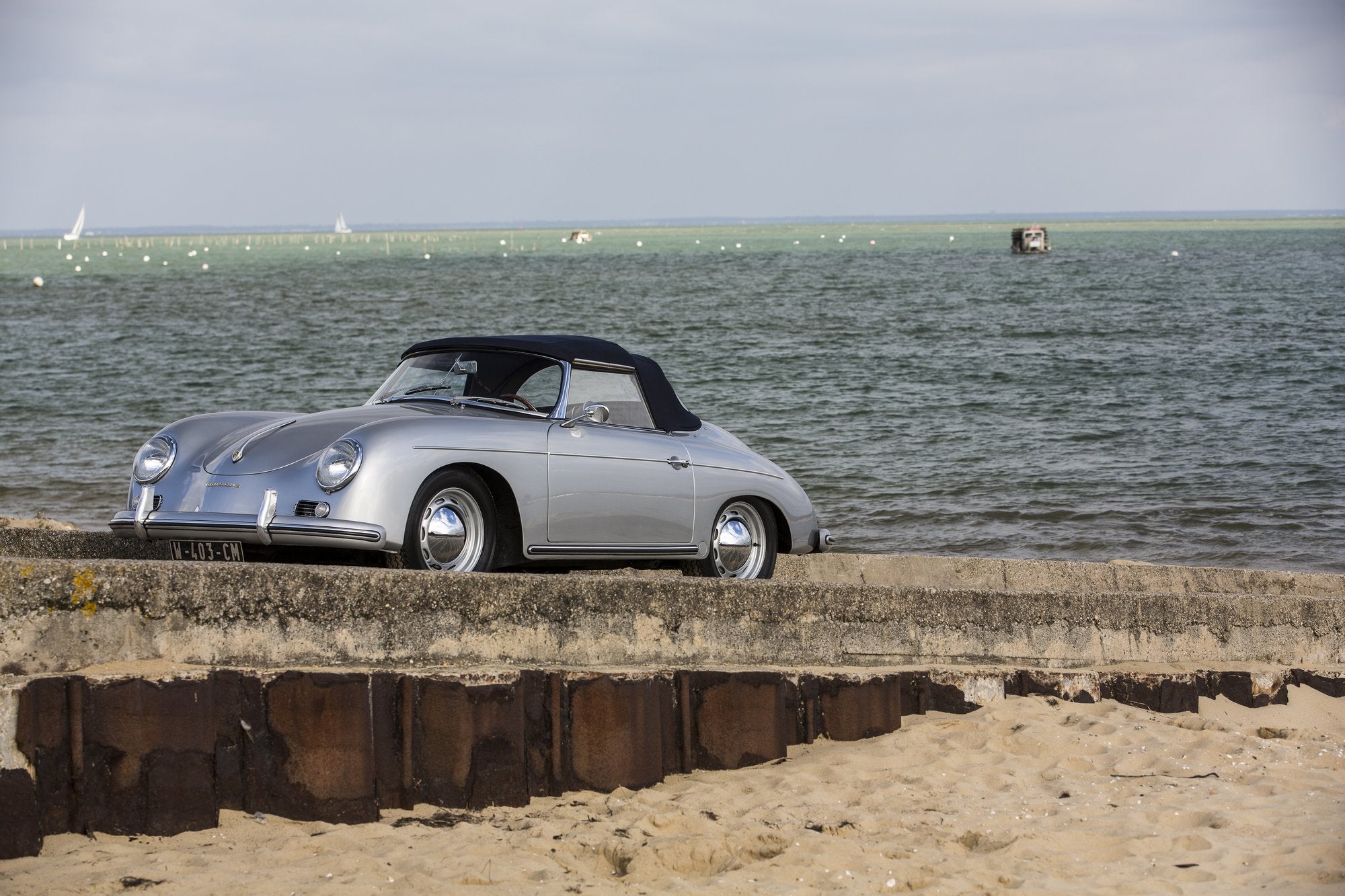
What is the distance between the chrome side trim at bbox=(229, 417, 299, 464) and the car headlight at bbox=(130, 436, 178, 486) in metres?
0.47

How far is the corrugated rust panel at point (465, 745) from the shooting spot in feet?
18.6

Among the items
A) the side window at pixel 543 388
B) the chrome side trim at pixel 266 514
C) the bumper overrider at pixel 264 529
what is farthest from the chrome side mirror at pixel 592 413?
the chrome side trim at pixel 266 514

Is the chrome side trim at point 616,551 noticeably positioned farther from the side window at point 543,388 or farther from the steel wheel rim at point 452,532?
the side window at point 543,388

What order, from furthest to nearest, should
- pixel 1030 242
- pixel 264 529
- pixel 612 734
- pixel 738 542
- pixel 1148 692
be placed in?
pixel 1030 242 → pixel 738 542 → pixel 1148 692 → pixel 264 529 → pixel 612 734

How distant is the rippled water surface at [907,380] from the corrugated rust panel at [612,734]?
952 cm

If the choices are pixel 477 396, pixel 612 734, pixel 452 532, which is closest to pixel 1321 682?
pixel 612 734

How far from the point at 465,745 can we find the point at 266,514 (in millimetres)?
→ 1573

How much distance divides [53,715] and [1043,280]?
7361 centimetres

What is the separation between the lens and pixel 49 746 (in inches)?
201

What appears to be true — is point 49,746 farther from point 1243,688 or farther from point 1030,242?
point 1030,242

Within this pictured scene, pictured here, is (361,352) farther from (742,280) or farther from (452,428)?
(742,280)

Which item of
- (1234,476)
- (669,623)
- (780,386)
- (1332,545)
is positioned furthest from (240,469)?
(780,386)

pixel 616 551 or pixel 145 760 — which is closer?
pixel 145 760

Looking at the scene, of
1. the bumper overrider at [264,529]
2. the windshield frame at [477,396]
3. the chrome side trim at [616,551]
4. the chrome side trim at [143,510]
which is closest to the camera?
the bumper overrider at [264,529]
